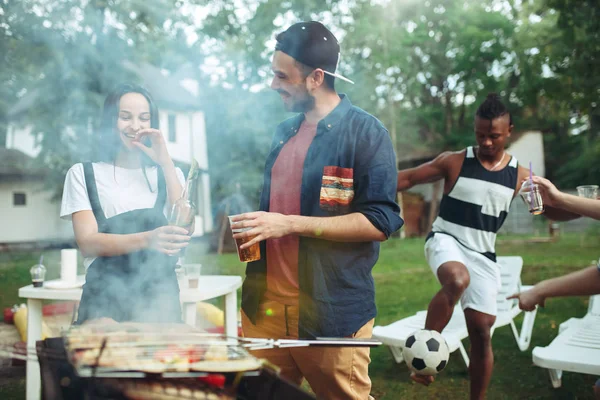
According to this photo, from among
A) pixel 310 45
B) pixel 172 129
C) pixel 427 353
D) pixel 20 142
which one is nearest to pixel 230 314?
pixel 427 353

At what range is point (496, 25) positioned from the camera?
25.6 meters

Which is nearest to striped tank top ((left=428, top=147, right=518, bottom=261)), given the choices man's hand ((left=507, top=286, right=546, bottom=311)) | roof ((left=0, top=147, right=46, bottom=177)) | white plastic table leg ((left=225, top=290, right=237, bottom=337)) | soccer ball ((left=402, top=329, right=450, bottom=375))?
soccer ball ((left=402, top=329, right=450, bottom=375))

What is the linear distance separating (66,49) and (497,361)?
6.80 m

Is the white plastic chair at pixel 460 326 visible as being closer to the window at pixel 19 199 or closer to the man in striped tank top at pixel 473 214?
the man in striped tank top at pixel 473 214

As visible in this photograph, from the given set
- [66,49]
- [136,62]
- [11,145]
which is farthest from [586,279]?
[11,145]

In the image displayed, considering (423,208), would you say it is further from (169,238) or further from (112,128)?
(169,238)

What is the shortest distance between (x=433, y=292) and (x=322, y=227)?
702 cm

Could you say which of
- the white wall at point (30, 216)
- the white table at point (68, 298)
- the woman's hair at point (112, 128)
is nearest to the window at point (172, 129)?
the white wall at point (30, 216)

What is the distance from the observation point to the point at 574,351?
366cm

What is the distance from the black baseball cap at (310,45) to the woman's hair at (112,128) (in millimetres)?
820

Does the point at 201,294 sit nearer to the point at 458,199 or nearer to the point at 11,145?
the point at 458,199

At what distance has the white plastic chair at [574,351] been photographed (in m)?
3.38

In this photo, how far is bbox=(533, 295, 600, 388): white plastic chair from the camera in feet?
11.1

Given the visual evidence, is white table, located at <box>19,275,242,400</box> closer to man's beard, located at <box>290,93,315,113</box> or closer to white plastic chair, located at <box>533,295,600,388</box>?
man's beard, located at <box>290,93,315,113</box>
